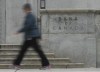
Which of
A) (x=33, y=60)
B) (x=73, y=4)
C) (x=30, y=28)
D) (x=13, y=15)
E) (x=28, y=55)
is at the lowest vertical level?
(x=33, y=60)

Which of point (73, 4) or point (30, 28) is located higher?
point (73, 4)

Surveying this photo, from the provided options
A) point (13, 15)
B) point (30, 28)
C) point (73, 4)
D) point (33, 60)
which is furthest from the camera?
point (13, 15)

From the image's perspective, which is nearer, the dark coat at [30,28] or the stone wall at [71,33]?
the dark coat at [30,28]

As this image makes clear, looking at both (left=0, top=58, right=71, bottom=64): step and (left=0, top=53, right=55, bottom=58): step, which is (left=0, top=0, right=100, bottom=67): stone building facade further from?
(left=0, top=58, right=71, bottom=64): step

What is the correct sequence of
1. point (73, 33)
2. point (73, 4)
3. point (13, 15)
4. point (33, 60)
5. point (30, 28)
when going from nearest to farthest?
point (30, 28)
point (33, 60)
point (73, 33)
point (73, 4)
point (13, 15)

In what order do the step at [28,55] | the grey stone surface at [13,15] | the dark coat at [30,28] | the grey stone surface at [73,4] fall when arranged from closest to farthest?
1. the dark coat at [30,28]
2. the step at [28,55]
3. the grey stone surface at [73,4]
4. the grey stone surface at [13,15]

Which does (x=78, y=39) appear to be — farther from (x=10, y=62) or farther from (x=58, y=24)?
(x=10, y=62)

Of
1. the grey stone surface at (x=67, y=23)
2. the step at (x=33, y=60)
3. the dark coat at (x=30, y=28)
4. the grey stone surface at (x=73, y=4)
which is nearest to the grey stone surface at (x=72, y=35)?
the grey stone surface at (x=67, y=23)

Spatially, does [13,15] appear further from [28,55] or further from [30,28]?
[30,28]

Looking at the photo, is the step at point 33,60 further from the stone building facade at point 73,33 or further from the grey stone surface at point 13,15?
the grey stone surface at point 13,15

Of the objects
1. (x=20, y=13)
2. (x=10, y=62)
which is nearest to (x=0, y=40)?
(x=20, y=13)

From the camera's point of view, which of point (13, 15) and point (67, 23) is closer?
point (67, 23)

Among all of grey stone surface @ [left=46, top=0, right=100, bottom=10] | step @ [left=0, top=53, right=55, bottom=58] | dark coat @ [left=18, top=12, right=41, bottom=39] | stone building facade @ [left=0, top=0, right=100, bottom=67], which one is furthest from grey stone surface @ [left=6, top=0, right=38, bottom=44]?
dark coat @ [left=18, top=12, right=41, bottom=39]

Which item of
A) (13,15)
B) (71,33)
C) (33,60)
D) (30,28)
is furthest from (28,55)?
(13,15)
